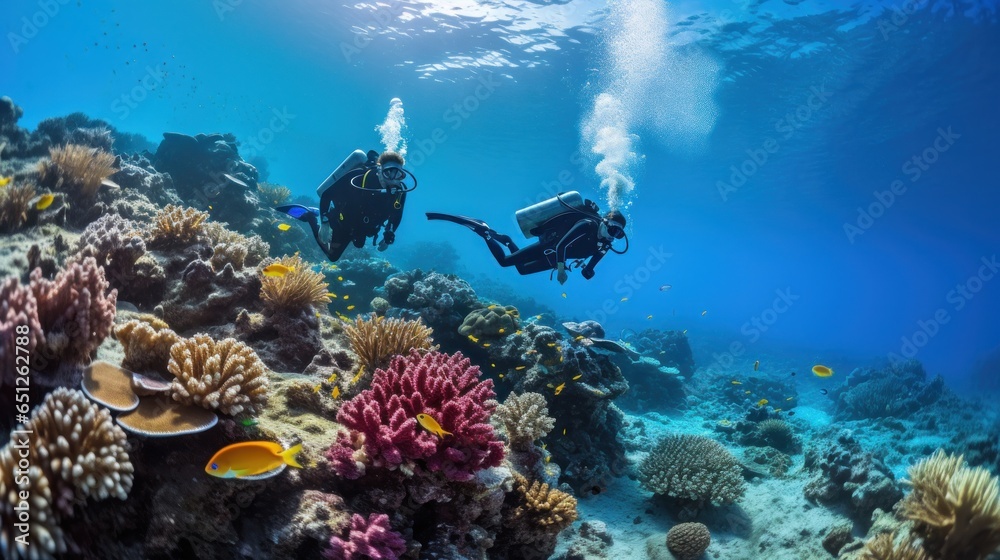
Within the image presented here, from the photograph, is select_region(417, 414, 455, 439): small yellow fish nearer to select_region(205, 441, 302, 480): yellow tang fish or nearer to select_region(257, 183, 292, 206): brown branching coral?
select_region(205, 441, 302, 480): yellow tang fish

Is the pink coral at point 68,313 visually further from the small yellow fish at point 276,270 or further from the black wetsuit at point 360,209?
the black wetsuit at point 360,209

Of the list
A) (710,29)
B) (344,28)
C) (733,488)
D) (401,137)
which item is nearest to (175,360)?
(733,488)

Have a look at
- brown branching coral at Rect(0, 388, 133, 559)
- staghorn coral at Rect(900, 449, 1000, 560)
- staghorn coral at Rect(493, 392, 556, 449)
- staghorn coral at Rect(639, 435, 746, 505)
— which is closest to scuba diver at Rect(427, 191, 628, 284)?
staghorn coral at Rect(493, 392, 556, 449)

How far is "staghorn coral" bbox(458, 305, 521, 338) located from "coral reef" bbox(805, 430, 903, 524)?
6149mm

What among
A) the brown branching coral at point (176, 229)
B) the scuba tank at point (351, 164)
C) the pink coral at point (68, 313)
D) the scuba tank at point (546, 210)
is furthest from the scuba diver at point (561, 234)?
the pink coral at point (68, 313)

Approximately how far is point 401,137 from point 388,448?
2044 inches

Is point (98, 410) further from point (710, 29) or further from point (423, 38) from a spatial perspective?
point (423, 38)

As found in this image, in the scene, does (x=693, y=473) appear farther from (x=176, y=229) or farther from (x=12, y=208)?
(x=12, y=208)

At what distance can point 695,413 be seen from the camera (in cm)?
1495

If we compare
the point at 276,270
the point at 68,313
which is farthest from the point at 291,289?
the point at 68,313

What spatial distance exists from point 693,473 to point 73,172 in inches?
486

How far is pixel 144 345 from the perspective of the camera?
325cm

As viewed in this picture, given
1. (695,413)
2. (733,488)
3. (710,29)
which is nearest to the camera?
(733,488)

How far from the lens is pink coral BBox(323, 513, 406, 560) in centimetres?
282
